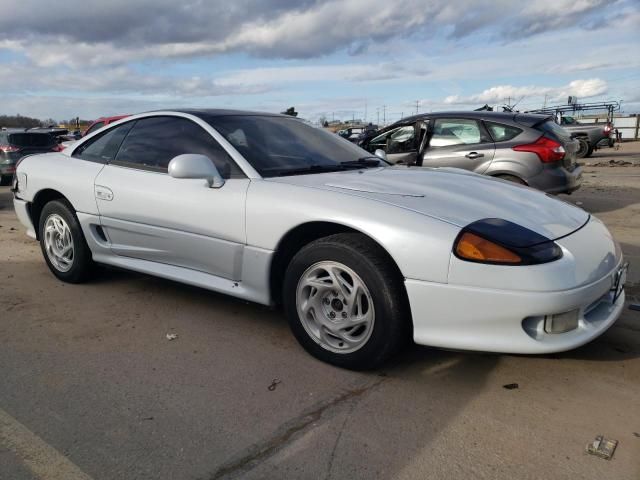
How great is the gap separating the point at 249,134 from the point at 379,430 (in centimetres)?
216

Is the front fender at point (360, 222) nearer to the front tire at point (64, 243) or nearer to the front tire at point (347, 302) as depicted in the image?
Result: the front tire at point (347, 302)

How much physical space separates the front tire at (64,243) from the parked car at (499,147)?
429 cm

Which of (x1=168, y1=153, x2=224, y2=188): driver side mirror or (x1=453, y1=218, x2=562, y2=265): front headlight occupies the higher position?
(x1=168, y1=153, x2=224, y2=188): driver side mirror

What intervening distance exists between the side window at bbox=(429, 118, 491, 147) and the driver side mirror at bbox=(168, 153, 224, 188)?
4.43 m

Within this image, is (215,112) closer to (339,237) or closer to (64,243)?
(339,237)

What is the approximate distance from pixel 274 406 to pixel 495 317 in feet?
3.66

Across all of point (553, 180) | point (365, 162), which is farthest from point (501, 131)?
point (365, 162)

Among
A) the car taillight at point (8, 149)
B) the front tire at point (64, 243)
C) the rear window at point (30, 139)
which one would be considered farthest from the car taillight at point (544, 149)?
the rear window at point (30, 139)

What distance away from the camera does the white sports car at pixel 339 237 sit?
256 centimetres

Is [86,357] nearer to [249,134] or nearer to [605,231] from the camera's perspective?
[249,134]

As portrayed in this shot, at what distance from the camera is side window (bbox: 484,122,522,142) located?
677 cm

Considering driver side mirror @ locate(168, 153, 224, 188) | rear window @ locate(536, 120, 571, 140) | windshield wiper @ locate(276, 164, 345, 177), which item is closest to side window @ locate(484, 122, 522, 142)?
rear window @ locate(536, 120, 571, 140)

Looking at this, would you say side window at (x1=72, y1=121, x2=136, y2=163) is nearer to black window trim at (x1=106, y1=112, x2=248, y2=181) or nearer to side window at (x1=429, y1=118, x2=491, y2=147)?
black window trim at (x1=106, y1=112, x2=248, y2=181)

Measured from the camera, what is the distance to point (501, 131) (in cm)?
684
